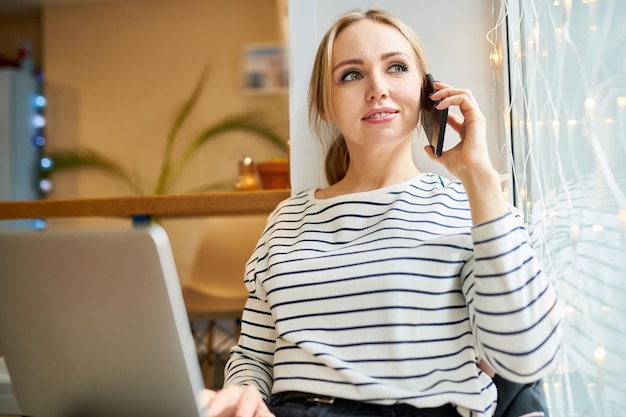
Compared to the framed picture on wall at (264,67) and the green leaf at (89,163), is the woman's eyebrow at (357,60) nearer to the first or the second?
the framed picture on wall at (264,67)

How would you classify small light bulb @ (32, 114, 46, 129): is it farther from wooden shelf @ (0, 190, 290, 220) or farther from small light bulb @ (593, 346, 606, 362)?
small light bulb @ (593, 346, 606, 362)

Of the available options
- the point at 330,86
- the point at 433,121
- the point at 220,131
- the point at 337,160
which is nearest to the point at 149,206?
the point at 337,160

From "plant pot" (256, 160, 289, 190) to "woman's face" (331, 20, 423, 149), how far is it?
0.68 m

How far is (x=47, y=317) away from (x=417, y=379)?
52 centimetres

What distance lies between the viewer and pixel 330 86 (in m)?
1.10

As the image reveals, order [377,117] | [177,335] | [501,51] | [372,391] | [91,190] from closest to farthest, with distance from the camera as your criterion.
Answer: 1. [177,335]
2. [372,391]
3. [377,117]
4. [501,51]
5. [91,190]

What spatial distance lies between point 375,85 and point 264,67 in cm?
20

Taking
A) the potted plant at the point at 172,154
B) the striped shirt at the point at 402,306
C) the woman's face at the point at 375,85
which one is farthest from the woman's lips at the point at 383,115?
the potted plant at the point at 172,154

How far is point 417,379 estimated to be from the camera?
91 centimetres

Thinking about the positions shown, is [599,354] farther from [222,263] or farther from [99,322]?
[222,263]

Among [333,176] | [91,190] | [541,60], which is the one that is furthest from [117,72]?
[541,60]

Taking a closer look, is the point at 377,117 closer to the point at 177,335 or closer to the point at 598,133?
the point at 598,133

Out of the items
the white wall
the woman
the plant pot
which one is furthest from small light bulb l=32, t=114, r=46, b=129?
the woman

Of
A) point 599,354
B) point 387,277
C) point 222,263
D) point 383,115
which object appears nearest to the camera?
point 599,354
